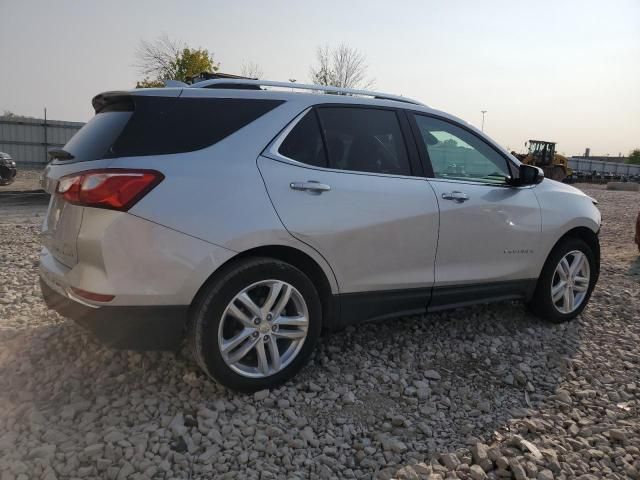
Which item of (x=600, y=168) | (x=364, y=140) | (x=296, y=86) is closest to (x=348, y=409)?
(x=364, y=140)

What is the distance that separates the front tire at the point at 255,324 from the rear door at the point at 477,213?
43.1 inches

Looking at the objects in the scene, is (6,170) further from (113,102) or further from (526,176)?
(526,176)

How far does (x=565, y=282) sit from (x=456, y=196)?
1.51 meters

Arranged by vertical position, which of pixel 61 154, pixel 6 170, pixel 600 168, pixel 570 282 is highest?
pixel 600 168

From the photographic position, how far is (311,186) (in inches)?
119

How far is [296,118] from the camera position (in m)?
3.14

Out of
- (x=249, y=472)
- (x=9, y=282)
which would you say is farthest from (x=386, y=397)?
(x=9, y=282)

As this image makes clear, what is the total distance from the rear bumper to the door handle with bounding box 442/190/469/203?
189 centimetres

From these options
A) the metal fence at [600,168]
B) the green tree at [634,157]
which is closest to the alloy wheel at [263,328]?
the metal fence at [600,168]

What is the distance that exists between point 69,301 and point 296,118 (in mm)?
1615

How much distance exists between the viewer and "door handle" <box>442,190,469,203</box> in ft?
11.8

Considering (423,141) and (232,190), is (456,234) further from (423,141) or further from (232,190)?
(232,190)

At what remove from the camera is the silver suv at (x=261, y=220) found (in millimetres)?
2613

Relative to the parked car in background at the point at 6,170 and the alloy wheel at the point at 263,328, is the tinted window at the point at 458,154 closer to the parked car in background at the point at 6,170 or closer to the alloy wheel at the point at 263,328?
the alloy wheel at the point at 263,328
